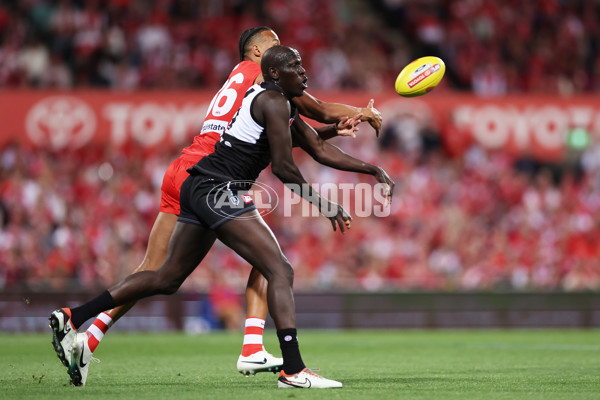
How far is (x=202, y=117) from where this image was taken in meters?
17.6

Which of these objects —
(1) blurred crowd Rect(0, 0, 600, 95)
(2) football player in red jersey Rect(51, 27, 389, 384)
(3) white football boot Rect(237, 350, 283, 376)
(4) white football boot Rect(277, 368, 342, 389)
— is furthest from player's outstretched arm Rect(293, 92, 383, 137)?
(1) blurred crowd Rect(0, 0, 600, 95)

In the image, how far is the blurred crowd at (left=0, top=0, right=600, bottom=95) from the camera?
1773 centimetres

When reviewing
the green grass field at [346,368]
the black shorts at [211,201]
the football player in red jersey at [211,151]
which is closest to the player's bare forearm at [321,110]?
the football player in red jersey at [211,151]

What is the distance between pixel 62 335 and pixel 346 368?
8.99 ft

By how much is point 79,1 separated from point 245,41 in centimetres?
1102

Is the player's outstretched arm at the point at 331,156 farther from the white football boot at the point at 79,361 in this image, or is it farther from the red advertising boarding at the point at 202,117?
the red advertising boarding at the point at 202,117

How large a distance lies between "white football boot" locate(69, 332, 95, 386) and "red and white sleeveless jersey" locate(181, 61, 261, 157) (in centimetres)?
170

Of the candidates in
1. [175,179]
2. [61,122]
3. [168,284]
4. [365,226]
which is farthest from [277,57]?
[61,122]

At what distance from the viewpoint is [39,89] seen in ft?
56.3

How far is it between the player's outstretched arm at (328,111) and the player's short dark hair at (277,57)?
2.54ft

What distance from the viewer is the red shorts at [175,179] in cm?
732

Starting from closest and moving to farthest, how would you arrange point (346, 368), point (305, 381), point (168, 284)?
point (305, 381), point (168, 284), point (346, 368)

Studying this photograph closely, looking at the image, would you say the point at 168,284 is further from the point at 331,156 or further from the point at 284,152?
the point at 331,156

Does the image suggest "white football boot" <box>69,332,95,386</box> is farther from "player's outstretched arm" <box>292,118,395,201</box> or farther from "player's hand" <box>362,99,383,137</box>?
"player's hand" <box>362,99,383,137</box>
